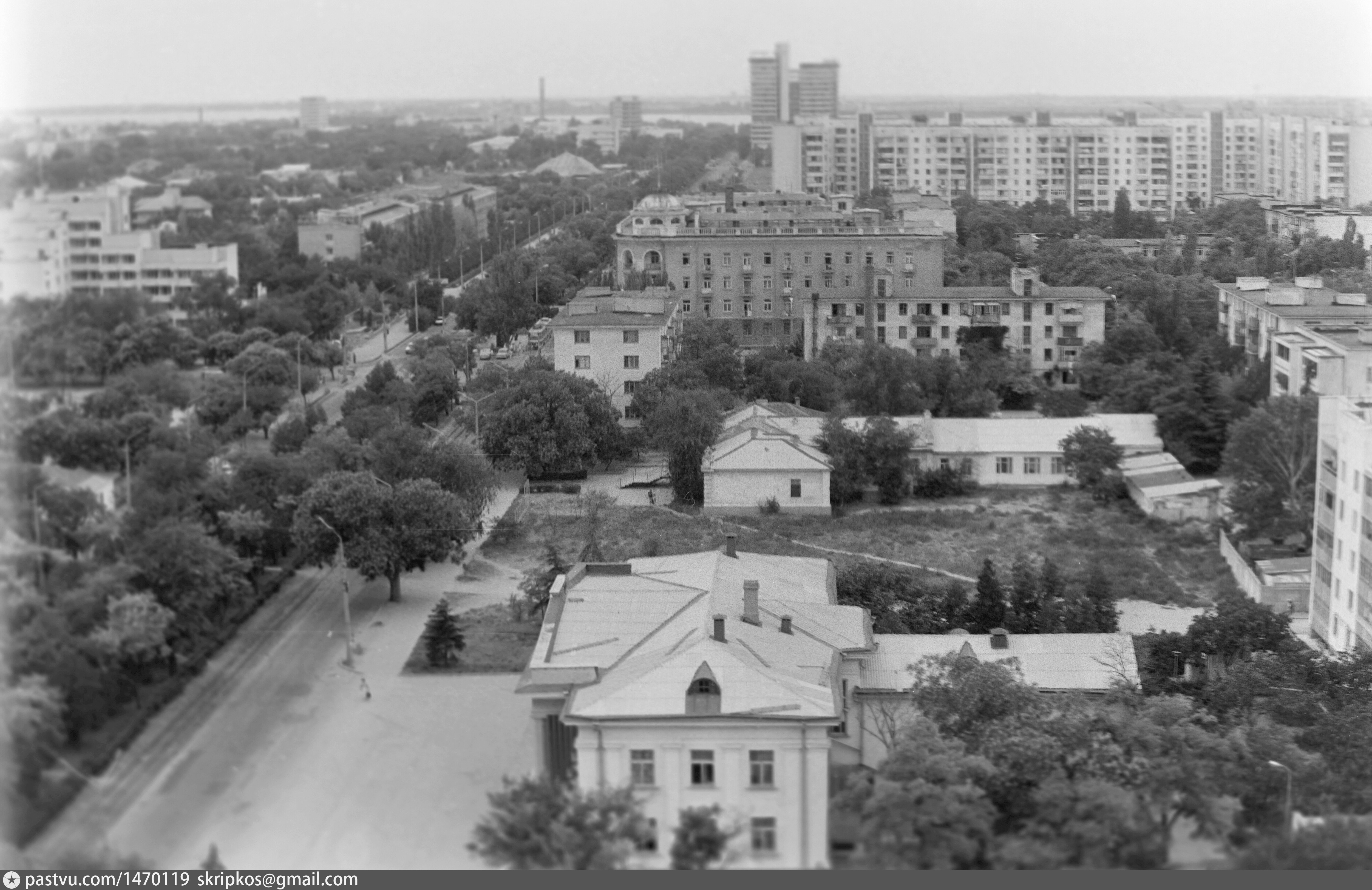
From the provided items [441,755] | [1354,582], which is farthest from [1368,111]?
[441,755]

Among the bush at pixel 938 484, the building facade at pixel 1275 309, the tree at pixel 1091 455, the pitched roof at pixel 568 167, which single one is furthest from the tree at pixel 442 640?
the pitched roof at pixel 568 167

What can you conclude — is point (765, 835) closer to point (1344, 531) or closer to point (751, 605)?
point (751, 605)

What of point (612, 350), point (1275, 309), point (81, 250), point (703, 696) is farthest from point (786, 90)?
point (703, 696)

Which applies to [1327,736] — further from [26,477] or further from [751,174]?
[751,174]

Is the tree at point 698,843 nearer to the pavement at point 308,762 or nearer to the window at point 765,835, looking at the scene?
the window at point 765,835

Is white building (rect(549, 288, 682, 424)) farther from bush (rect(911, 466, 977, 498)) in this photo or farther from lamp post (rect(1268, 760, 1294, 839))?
lamp post (rect(1268, 760, 1294, 839))

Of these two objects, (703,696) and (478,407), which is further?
(478,407)

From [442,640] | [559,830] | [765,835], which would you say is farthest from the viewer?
[442,640]
